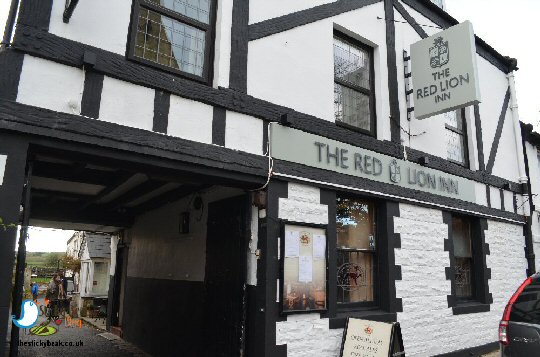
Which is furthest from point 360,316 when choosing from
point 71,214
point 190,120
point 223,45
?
point 71,214

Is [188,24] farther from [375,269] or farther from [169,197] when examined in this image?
[375,269]

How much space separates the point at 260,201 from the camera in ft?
17.1

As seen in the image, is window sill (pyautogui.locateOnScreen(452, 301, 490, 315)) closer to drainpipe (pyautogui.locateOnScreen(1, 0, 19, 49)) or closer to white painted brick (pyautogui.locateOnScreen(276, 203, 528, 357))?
white painted brick (pyautogui.locateOnScreen(276, 203, 528, 357))

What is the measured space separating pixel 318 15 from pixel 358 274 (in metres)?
4.08

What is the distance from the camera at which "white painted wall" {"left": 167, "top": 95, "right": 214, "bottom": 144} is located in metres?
4.54

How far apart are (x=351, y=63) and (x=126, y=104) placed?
4.26 meters

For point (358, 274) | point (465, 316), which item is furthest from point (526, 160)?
point (358, 274)

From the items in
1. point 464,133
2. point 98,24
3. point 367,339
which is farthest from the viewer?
point 464,133

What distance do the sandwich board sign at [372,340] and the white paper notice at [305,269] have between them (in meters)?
0.94

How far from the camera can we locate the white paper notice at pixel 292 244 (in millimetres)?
5133

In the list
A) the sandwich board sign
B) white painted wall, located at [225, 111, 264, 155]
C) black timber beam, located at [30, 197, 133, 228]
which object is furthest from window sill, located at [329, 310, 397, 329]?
black timber beam, located at [30, 197, 133, 228]

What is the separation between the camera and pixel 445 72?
6.82m

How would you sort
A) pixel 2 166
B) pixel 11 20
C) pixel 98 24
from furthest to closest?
pixel 98 24
pixel 11 20
pixel 2 166

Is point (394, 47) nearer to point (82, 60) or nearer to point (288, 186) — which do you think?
point (288, 186)
